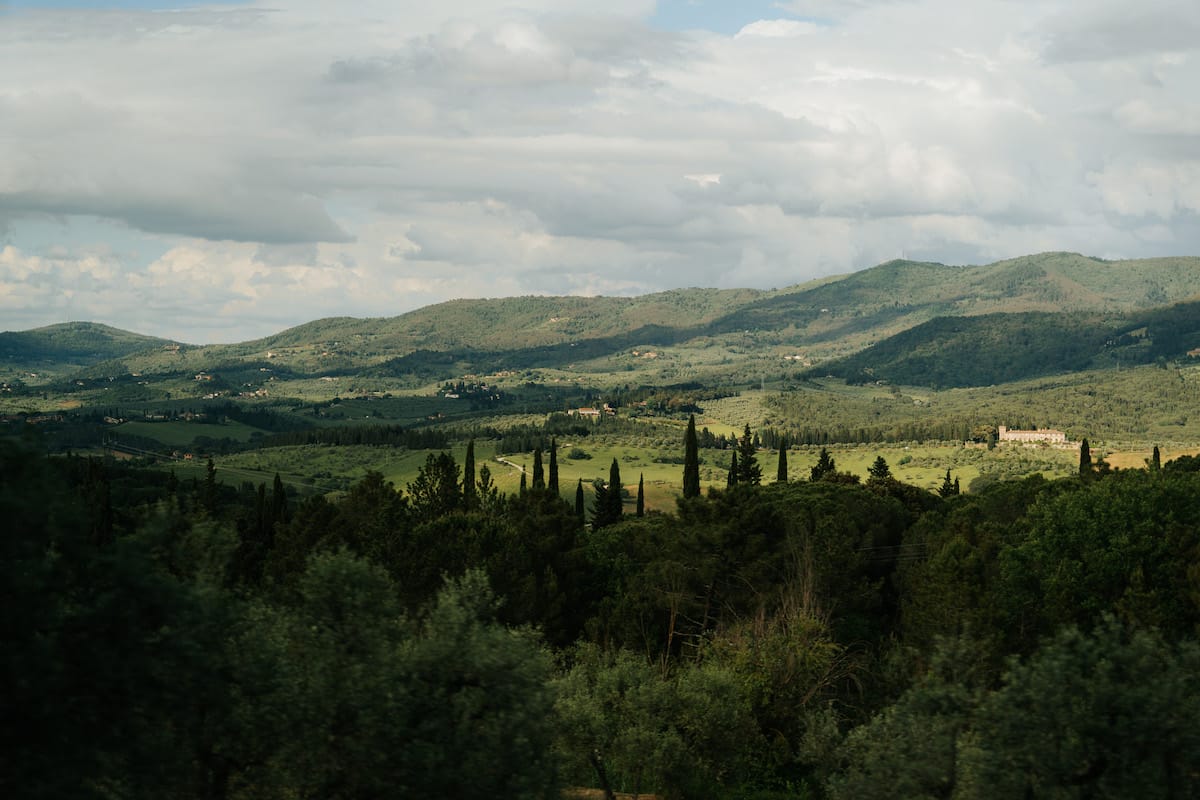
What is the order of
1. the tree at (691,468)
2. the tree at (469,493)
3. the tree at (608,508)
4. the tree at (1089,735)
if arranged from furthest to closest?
the tree at (608,508), the tree at (691,468), the tree at (469,493), the tree at (1089,735)

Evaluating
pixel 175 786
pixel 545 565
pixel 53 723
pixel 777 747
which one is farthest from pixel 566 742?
pixel 545 565

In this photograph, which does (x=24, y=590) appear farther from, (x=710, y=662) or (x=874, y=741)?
(x=710, y=662)

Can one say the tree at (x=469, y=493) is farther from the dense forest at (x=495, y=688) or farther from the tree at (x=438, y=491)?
the dense forest at (x=495, y=688)

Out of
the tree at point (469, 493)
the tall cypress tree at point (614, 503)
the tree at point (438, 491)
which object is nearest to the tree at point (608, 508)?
the tall cypress tree at point (614, 503)

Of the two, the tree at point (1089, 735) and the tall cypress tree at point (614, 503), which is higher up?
the tree at point (1089, 735)

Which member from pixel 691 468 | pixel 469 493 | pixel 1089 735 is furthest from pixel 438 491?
pixel 1089 735

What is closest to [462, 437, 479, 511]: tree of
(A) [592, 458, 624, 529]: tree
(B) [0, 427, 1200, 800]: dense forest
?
(A) [592, 458, 624, 529]: tree

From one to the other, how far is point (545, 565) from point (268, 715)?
53.6 metres

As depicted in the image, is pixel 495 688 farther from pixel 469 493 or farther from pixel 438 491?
pixel 469 493

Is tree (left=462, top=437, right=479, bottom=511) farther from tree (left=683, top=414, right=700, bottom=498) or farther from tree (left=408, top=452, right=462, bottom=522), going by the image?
tree (left=683, top=414, right=700, bottom=498)

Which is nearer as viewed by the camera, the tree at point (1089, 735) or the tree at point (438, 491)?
the tree at point (1089, 735)

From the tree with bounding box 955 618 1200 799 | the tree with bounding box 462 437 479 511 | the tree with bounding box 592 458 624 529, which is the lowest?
the tree with bounding box 592 458 624 529

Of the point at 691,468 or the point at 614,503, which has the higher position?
the point at 691,468

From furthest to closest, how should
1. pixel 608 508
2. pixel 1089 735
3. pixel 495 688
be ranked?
pixel 608 508 → pixel 1089 735 → pixel 495 688
